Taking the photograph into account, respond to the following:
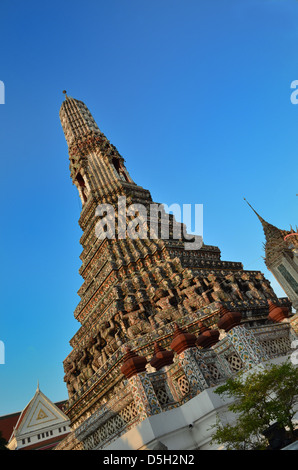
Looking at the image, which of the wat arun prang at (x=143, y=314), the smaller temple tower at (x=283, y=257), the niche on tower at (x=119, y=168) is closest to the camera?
the wat arun prang at (x=143, y=314)

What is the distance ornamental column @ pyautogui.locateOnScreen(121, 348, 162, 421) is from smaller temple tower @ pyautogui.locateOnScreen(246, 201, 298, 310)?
30.6 m

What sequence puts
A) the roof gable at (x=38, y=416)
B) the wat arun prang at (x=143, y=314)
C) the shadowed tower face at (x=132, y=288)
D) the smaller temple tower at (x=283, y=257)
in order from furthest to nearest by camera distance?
1. the smaller temple tower at (x=283, y=257)
2. the roof gable at (x=38, y=416)
3. the shadowed tower face at (x=132, y=288)
4. the wat arun prang at (x=143, y=314)

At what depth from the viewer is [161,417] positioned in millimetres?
6531

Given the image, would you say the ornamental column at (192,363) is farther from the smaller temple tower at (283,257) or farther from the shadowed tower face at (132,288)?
the smaller temple tower at (283,257)

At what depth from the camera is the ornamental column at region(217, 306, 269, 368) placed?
7504 millimetres

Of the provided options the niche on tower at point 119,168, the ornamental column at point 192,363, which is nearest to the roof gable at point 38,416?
the niche on tower at point 119,168

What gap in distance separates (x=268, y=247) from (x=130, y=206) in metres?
23.5

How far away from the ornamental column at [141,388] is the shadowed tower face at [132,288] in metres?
4.44

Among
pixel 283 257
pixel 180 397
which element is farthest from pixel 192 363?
pixel 283 257

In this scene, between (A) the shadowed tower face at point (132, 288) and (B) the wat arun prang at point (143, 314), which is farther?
(A) the shadowed tower face at point (132, 288)

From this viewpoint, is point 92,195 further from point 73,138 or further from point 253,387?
point 253,387

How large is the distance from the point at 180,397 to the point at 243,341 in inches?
71.5

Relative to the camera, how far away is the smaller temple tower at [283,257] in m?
35.8

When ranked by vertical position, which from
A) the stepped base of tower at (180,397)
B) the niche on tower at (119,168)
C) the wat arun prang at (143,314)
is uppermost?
the niche on tower at (119,168)
